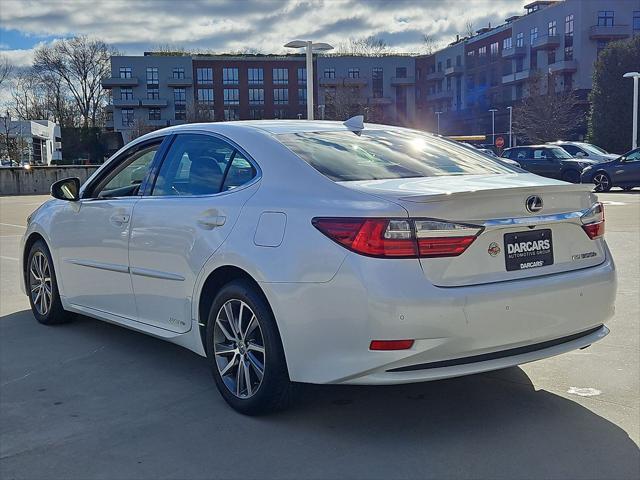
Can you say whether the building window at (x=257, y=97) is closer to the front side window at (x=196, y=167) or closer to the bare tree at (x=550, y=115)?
the bare tree at (x=550, y=115)

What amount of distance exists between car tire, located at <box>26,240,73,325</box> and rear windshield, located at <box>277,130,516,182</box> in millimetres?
2793

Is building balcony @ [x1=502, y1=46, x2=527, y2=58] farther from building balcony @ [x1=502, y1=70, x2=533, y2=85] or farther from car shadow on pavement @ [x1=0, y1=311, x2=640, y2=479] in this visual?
car shadow on pavement @ [x1=0, y1=311, x2=640, y2=479]

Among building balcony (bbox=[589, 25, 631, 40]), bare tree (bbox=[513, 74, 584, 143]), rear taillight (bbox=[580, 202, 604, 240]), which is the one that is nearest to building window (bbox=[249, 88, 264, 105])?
bare tree (bbox=[513, 74, 584, 143])

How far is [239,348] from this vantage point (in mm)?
4020

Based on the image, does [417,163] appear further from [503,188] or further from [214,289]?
[214,289]

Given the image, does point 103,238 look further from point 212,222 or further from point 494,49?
point 494,49

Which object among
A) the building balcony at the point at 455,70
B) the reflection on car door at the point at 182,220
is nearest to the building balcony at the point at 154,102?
the building balcony at the point at 455,70

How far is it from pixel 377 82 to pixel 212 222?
97.0 m

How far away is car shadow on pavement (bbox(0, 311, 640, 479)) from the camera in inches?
131

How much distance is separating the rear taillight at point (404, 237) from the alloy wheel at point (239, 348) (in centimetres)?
79

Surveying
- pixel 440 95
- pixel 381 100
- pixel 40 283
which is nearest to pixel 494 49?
pixel 440 95

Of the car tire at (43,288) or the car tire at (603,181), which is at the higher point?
the car tire at (603,181)

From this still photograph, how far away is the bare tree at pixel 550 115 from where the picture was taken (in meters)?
60.9

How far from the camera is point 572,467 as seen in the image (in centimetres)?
326
